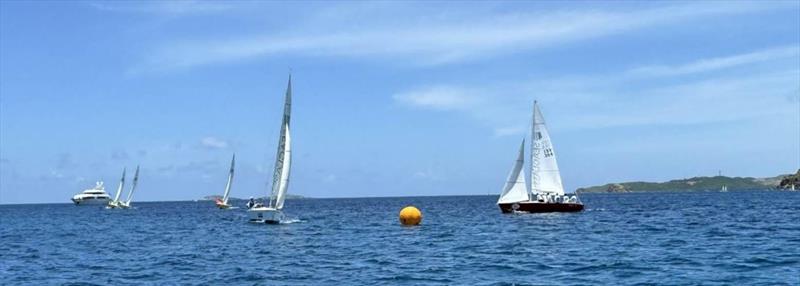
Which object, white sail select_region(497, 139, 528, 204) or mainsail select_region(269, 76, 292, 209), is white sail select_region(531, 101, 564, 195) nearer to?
white sail select_region(497, 139, 528, 204)

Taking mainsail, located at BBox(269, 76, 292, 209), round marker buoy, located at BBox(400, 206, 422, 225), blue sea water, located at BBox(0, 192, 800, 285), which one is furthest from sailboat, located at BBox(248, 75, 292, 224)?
round marker buoy, located at BBox(400, 206, 422, 225)

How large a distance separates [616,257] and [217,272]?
20668mm

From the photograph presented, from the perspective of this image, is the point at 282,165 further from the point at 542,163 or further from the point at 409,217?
the point at 542,163

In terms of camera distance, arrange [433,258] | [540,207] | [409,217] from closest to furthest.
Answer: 1. [433,258]
2. [409,217]
3. [540,207]

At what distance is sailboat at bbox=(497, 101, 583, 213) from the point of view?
93.2 m

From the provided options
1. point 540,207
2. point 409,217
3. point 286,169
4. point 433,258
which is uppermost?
point 286,169

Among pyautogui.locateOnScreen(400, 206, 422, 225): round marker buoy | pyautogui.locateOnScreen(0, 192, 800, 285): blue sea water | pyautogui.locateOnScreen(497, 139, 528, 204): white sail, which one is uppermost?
pyautogui.locateOnScreen(497, 139, 528, 204): white sail

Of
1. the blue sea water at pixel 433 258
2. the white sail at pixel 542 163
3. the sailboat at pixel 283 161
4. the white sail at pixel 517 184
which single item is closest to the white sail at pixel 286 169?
the sailboat at pixel 283 161

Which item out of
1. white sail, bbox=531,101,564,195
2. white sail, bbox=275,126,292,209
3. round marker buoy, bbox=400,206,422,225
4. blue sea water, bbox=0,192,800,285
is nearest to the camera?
blue sea water, bbox=0,192,800,285

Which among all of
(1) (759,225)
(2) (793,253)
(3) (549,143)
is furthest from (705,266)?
(3) (549,143)

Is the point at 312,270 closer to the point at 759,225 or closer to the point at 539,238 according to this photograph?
the point at 539,238

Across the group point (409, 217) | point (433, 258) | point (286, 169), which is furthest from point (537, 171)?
point (433, 258)

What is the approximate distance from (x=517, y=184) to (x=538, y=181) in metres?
2.87

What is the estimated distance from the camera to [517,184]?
93.7 meters
